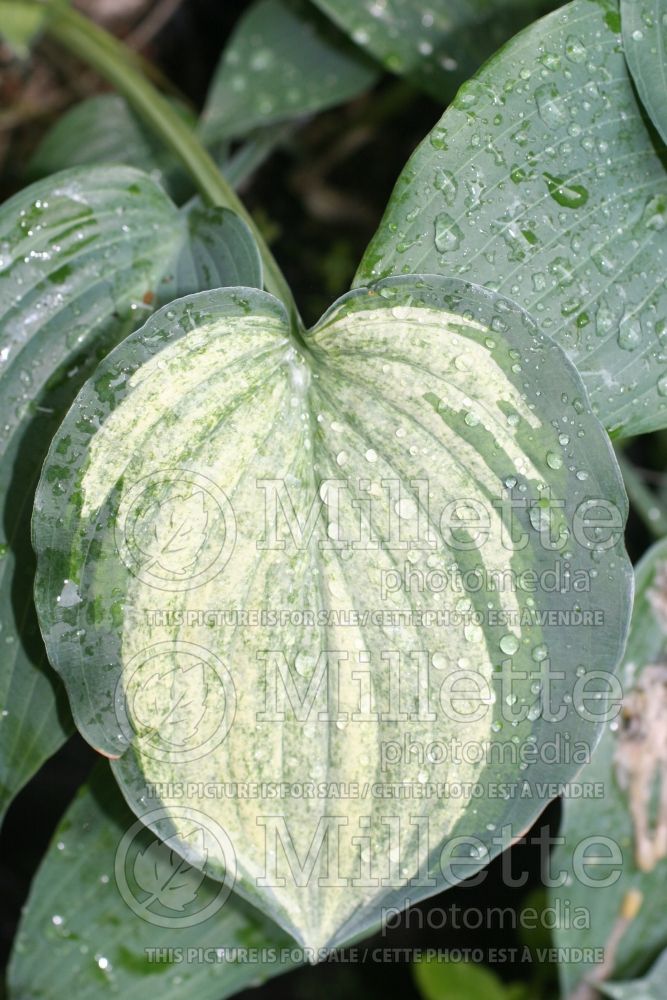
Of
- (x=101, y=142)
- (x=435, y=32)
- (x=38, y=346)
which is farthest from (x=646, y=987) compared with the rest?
(x=101, y=142)

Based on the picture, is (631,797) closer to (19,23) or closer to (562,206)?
(562,206)

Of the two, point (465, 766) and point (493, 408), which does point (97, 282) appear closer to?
point (493, 408)

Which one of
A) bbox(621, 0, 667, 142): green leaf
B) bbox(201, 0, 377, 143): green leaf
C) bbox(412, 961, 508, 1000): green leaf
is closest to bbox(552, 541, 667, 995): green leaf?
bbox(412, 961, 508, 1000): green leaf

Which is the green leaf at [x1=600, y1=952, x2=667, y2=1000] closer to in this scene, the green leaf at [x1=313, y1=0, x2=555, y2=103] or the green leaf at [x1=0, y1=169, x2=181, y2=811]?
the green leaf at [x1=0, y1=169, x2=181, y2=811]

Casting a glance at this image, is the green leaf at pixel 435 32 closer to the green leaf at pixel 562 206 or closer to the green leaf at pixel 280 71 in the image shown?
the green leaf at pixel 280 71

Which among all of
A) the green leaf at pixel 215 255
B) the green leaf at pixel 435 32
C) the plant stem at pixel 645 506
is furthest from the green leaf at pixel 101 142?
the plant stem at pixel 645 506

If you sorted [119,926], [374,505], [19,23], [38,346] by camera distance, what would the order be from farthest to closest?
[19,23] < [119,926] < [38,346] < [374,505]
